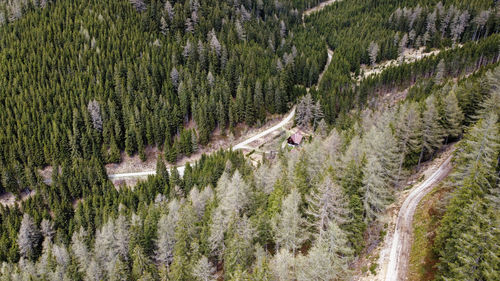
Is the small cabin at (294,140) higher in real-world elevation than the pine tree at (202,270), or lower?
lower

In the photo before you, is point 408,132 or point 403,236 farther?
point 408,132

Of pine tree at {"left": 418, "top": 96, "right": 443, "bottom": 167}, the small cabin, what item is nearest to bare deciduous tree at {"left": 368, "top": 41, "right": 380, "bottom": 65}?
the small cabin

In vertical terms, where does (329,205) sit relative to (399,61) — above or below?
below

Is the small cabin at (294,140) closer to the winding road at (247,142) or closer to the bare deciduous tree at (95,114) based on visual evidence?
the winding road at (247,142)

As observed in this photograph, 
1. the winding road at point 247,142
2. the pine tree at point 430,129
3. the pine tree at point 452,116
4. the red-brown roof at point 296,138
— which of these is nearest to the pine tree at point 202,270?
the pine tree at point 430,129

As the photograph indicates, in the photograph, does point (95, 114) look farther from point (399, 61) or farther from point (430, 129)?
point (399, 61)

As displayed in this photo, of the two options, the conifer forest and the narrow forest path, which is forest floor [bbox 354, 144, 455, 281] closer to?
the narrow forest path

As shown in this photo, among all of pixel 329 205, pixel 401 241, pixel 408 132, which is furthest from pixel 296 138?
pixel 329 205

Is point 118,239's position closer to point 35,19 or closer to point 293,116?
point 293,116
